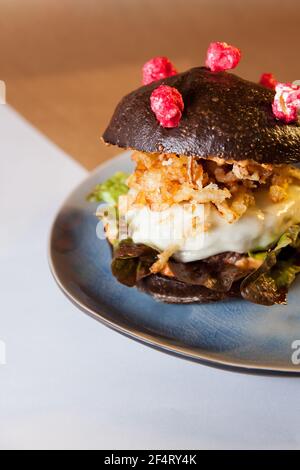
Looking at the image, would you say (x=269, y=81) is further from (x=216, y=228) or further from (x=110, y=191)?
(x=110, y=191)

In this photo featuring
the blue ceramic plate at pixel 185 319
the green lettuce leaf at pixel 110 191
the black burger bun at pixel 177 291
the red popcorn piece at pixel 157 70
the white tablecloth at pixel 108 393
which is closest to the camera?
the white tablecloth at pixel 108 393

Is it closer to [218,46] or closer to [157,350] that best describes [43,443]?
[157,350]

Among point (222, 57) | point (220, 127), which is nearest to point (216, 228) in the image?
point (220, 127)

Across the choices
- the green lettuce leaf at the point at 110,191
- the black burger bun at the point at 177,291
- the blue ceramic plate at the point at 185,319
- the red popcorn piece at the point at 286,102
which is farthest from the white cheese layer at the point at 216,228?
the green lettuce leaf at the point at 110,191

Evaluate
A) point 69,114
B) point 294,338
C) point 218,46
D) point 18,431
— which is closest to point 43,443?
point 18,431

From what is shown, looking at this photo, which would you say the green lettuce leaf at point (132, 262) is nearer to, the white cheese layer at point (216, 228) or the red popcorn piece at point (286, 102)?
the white cheese layer at point (216, 228)

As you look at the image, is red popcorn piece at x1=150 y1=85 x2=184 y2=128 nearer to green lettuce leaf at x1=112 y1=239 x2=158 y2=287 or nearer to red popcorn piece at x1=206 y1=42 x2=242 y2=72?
red popcorn piece at x1=206 y1=42 x2=242 y2=72

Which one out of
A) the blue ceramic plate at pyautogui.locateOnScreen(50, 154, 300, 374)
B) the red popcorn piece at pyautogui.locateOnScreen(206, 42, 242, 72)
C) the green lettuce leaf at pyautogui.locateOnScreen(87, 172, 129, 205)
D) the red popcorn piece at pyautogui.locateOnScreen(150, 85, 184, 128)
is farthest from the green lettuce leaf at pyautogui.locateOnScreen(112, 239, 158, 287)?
the red popcorn piece at pyautogui.locateOnScreen(206, 42, 242, 72)
